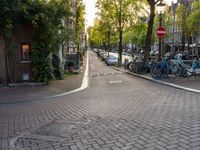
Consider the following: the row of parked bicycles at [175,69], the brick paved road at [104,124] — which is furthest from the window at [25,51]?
the row of parked bicycles at [175,69]

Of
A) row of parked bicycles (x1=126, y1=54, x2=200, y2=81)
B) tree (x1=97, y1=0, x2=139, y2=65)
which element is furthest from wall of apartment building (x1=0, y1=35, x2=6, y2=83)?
tree (x1=97, y1=0, x2=139, y2=65)

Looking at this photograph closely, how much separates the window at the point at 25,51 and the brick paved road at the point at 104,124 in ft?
20.1

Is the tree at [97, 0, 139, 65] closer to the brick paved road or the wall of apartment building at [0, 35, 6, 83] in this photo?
the wall of apartment building at [0, 35, 6, 83]

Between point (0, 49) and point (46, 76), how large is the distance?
2842mm

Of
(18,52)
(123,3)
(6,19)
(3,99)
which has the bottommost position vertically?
(3,99)

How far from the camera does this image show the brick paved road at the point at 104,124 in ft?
17.6

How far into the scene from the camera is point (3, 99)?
36.1 feet

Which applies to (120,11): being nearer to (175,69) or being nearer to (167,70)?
(167,70)

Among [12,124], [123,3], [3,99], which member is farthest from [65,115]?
[123,3]

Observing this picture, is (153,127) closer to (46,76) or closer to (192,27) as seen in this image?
(46,76)

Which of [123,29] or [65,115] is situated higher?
[123,29]

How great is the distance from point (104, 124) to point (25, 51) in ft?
33.4

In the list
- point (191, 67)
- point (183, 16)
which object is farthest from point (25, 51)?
point (183, 16)

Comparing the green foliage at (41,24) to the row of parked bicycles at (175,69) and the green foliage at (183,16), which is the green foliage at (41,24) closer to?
the row of parked bicycles at (175,69)
